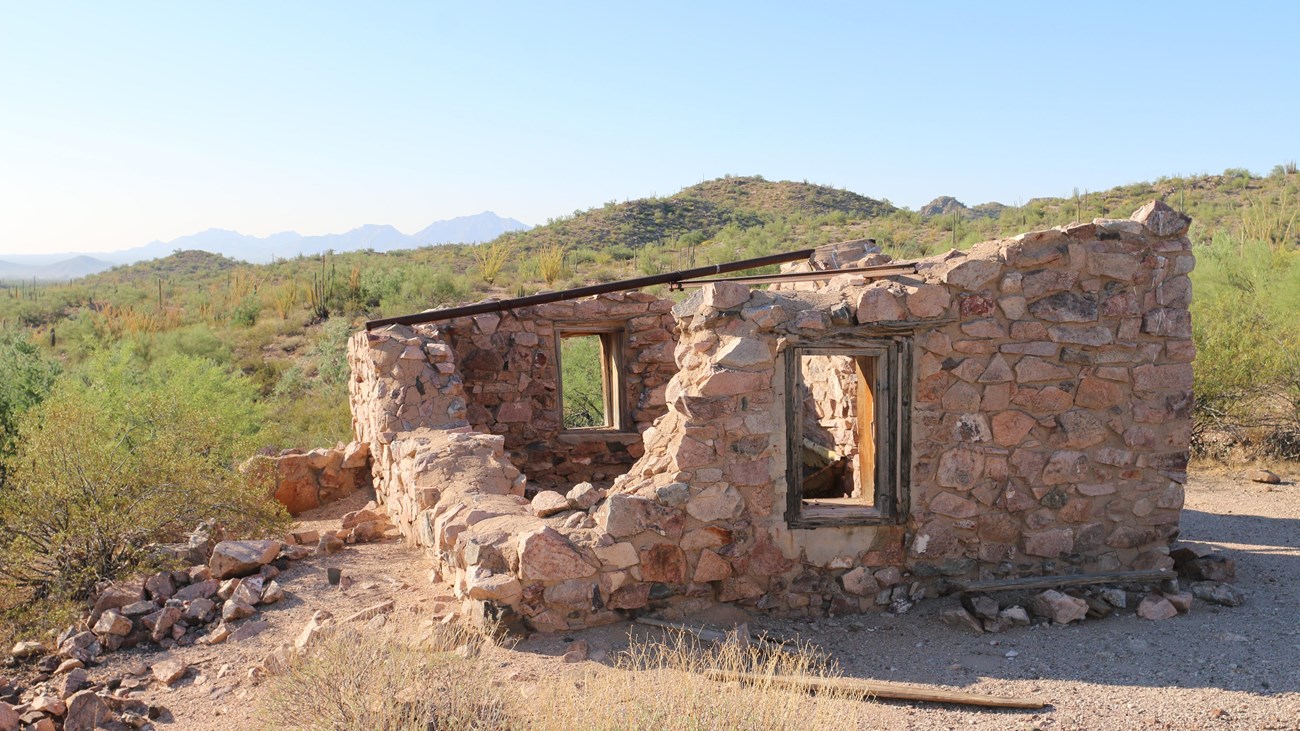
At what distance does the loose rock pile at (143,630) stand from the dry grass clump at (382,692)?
1144mm

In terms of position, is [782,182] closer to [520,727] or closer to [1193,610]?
[1193,610]

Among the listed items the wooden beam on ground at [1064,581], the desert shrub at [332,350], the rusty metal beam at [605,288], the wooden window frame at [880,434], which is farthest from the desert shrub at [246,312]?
the wooden beam on ground at [1064,581]

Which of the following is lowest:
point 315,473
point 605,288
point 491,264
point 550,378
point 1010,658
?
point 1010,658

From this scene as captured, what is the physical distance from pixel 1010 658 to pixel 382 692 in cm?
344

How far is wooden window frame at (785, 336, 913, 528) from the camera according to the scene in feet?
18.9

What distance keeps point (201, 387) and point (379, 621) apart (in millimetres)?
7982

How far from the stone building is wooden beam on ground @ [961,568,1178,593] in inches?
5.3

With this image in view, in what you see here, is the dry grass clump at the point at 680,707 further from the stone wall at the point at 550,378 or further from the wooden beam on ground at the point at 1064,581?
the stone wall at the point at 550,378

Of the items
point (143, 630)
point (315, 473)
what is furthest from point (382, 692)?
point (315, 473)

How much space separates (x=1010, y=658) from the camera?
5.13m

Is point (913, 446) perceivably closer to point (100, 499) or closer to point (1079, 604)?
point (1079, 604)

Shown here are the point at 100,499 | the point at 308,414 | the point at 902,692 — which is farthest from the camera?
the point at 308,414

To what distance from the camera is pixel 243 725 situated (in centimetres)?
432

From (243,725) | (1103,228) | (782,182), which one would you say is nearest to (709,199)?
(782,182)
